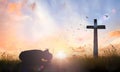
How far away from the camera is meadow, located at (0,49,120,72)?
11977 millimetres

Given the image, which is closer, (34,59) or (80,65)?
(34,59)

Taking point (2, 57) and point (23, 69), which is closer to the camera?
point (23, 69)

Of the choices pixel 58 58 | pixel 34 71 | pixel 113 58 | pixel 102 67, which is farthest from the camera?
pixel 58 58

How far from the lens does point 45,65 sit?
38.4 feet

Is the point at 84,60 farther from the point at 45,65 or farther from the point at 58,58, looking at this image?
the point at 45,65

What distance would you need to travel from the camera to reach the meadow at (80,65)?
12.0m

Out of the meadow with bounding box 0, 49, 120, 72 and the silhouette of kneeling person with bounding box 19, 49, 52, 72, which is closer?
the silhouette of kneeling person with bounding box 19, 49, 52, 72

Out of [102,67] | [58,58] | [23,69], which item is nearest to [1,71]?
[23,69]

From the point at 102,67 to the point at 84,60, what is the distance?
163cm

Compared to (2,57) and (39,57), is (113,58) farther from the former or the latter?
(2,57)

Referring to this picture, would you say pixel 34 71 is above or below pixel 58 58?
below

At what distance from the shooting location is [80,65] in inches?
501

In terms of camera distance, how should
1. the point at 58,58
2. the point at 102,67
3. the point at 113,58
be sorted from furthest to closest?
the point at 58,58 → the point at 113,58 → the point at 102,67

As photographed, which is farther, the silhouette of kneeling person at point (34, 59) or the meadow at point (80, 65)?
the meadow at point (80, 65)
